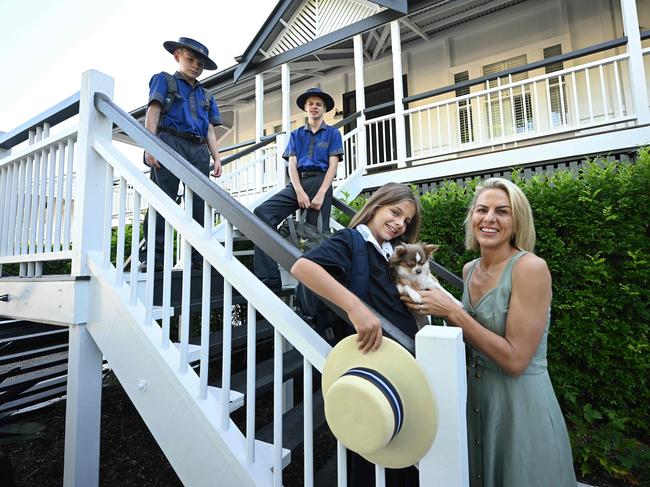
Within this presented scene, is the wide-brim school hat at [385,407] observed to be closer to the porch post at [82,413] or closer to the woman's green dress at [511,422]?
the woman's green dress at [511,422]

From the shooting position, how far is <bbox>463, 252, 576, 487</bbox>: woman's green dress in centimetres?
120

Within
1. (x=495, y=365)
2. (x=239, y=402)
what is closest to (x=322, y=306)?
(x=495, y=365)

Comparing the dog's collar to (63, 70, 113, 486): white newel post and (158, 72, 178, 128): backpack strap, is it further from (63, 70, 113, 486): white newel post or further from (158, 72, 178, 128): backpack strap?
(158, 72, 178, 128): backpack strap

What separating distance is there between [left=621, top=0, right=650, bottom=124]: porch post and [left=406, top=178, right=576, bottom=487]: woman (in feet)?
15.6

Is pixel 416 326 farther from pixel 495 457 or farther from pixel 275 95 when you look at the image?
pixel 275 95

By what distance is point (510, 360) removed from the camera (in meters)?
1.20

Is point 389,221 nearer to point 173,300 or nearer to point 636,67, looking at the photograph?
point 173,300

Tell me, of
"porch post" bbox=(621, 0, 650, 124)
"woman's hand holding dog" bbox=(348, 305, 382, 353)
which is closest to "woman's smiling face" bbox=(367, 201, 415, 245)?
"woman's hand holding dog" bbox=(348, 305, 382, 353)

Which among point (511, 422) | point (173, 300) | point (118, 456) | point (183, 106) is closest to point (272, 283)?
point (173, 300)

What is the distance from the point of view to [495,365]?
131 centimetres

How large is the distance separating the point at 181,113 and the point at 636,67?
5838 mm

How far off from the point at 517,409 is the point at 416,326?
45 centimetres

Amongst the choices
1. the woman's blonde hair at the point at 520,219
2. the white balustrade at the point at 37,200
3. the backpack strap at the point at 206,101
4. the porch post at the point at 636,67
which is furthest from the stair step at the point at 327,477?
the porch post at the point at 636,67

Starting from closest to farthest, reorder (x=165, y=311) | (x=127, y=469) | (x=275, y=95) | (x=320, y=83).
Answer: (x=165, y=311) → (x=127, y=469) → (x=320, y=83) → (x=275, y=95)
